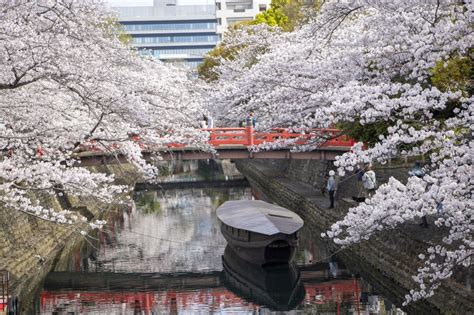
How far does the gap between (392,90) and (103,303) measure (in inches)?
438

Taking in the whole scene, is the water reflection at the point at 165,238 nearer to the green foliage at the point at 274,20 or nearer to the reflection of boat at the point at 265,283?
the reflection of boat at the point at 265,283

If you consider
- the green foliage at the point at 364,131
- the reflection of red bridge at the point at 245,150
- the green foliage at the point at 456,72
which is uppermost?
the green foliage at the point at 456,72

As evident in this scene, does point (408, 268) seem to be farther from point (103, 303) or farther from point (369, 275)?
point (103, 303)

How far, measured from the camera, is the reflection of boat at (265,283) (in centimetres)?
1706

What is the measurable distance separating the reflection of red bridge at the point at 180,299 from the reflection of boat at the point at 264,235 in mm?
1495

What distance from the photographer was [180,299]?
57.0ft

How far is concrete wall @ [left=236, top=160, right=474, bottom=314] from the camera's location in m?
12.8

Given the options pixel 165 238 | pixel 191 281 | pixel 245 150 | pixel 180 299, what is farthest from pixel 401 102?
pixel 165 238

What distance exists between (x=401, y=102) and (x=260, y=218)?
1210 centimetres

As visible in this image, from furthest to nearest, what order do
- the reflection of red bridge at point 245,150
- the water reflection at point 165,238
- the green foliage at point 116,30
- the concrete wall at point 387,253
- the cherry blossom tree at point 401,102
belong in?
the green foliage at point 116,30 → the reflection of red bridge at point 245,150 → the water reflection at point 165,238 → the concrete wall at point 387,253 → the cherry blossom tree at point 401,102

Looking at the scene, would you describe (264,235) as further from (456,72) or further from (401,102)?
(401,102)

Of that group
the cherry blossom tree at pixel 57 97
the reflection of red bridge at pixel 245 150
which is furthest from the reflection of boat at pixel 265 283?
the reflection of red bridge at pixel 245 150

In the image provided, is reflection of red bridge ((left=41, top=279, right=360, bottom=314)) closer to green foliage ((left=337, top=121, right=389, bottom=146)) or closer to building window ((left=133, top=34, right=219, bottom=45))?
green foliage ((left=337, top=121, right=389, bottom=146))

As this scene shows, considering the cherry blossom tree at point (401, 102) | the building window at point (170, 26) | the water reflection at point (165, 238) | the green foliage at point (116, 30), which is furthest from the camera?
the building window at point (170, 26)
